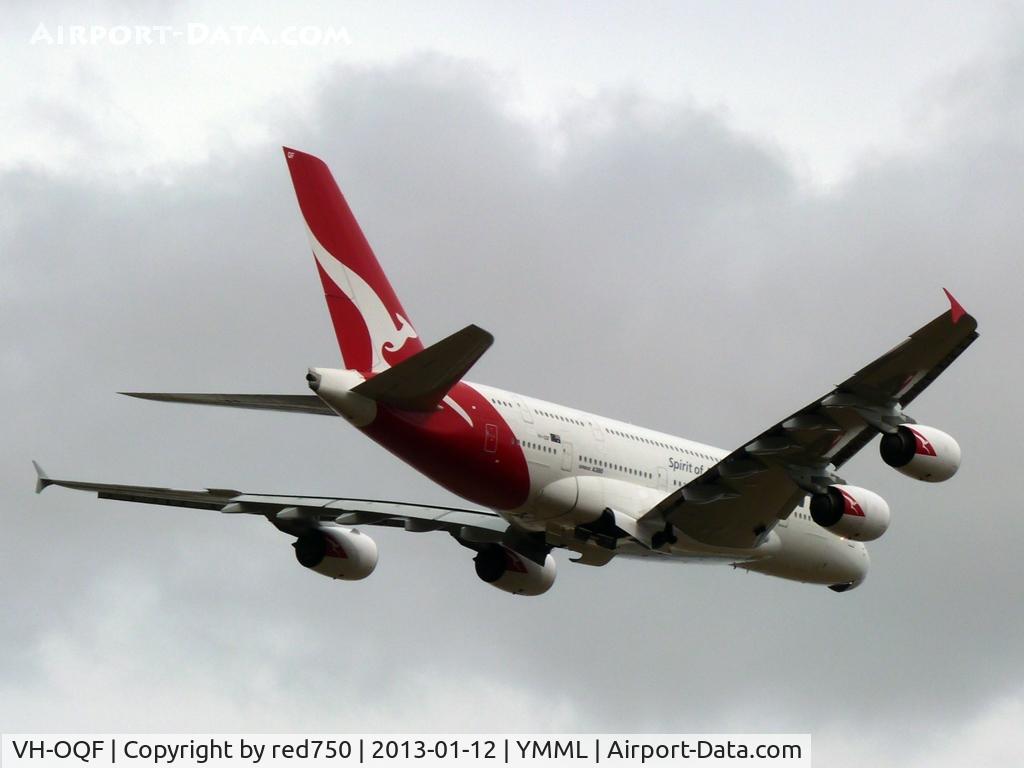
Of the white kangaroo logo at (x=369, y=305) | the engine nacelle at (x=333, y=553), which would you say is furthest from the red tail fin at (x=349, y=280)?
the engine nacelle at (x=333, y=553)

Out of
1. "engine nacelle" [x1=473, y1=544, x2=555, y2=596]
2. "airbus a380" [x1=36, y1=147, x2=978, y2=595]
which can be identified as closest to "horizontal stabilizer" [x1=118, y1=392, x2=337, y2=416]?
"airbus a380" [x1=36, y1=147, x2=978, y2=595]

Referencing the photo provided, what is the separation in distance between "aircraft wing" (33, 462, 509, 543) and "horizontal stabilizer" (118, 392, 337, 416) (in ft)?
8.25

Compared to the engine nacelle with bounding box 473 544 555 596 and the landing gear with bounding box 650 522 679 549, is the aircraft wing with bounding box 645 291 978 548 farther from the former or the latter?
the engine nacelle with bounding box 473 544 555 596

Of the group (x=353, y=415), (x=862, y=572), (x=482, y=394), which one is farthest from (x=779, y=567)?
(x=353, y=415)

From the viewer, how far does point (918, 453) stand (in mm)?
28906

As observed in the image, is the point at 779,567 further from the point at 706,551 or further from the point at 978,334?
the point at 978,334

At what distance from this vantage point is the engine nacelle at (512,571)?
34438 mm

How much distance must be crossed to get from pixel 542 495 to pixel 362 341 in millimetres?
4406

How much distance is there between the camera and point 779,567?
3606 centimetres

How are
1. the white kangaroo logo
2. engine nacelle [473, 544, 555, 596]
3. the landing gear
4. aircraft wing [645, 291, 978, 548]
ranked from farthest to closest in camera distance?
engine nacelle [473, 544, 555, 596], the landing gear, the white kangaroo logo, aircraft wing [645, 291, 978, 548]

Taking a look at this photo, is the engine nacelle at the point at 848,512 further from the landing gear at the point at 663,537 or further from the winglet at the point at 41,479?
the winglet at the point at 41,479

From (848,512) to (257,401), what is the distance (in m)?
11.1

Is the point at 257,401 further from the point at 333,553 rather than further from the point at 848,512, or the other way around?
the point at 848,512

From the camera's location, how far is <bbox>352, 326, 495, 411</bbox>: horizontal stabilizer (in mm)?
25859
